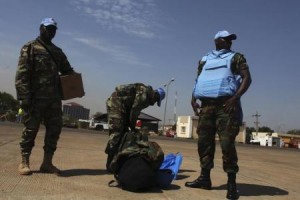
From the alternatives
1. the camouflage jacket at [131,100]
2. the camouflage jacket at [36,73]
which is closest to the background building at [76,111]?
the camouflage jacket at [131,100]

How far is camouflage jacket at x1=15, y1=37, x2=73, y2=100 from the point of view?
5.80m

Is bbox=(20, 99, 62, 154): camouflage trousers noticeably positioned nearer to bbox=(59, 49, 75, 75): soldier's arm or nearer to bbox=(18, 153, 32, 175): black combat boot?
bbox=(18, 153, 32, 175): black combat boot

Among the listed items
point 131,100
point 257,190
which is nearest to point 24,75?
point 131,100

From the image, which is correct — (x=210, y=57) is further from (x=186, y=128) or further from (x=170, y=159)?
(x=186, y=128)

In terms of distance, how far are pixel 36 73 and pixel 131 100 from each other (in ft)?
4.53

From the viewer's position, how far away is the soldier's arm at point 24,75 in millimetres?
5762

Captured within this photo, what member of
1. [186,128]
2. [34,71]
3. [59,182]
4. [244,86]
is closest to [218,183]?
[244,86]

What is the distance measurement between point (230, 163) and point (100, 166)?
9.08ft

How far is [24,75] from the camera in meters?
5.81

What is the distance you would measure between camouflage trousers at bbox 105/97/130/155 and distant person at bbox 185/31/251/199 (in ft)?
3.47

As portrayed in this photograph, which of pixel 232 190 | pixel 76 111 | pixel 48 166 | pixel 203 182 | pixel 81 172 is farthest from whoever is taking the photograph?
pixel 76 111

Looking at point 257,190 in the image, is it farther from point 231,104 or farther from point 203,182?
point 231,104

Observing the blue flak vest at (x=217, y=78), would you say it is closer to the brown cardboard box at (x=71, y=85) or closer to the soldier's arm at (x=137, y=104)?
the soldier's arm at (x=137, y=104)

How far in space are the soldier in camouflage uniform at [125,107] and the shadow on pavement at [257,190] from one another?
4.93 feet
